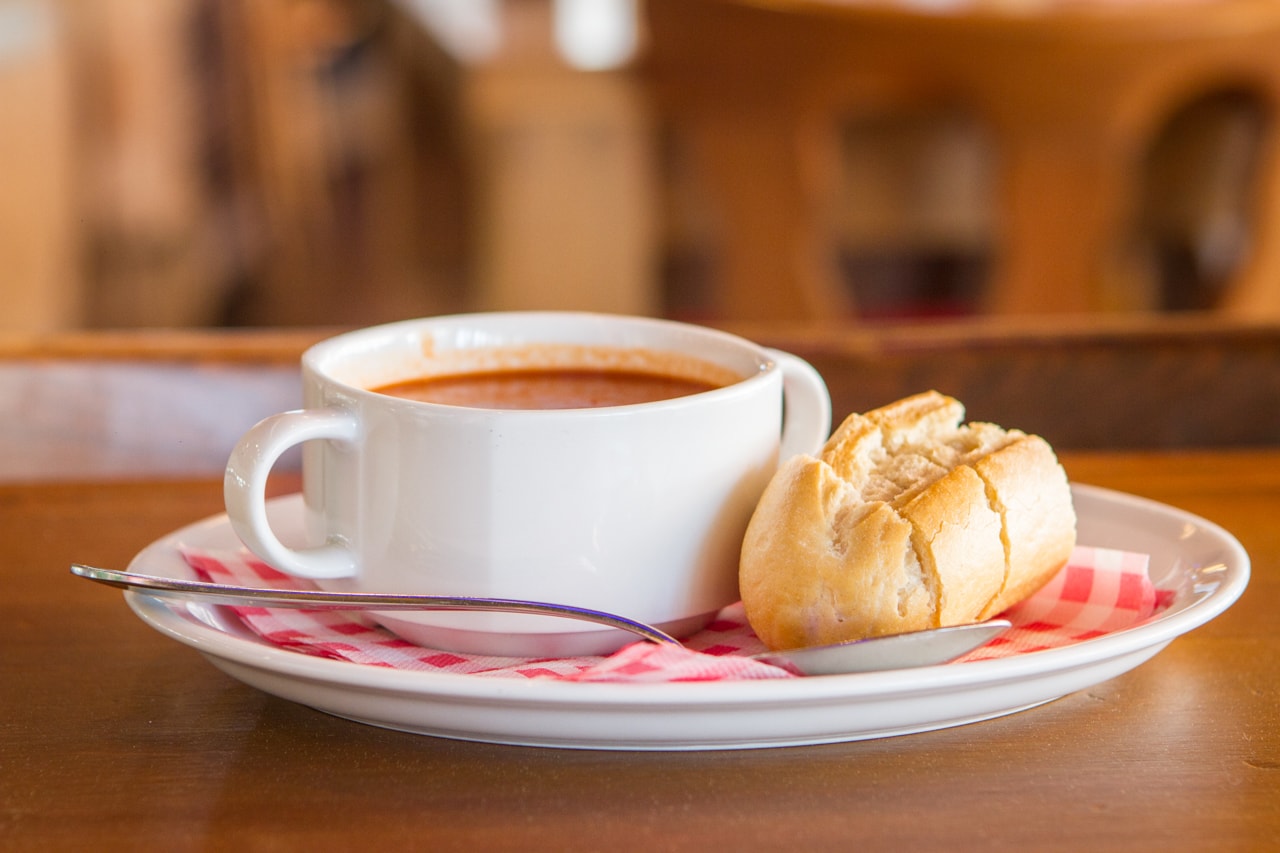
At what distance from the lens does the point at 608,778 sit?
43cm

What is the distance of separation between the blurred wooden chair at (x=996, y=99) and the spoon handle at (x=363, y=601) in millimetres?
1471

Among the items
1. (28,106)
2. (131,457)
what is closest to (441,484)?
(131,457)

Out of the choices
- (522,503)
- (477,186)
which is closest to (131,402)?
(522,503)

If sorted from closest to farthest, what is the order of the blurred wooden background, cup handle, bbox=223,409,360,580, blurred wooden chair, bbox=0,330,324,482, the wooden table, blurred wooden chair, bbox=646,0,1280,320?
the wooden table → cup handle, bbox=223,409,360,580 → blurred wooden chair, bbox=0,330,324,482 → blurred wooden chair, bbox=646,0,1280,320 → the blurred wooden background

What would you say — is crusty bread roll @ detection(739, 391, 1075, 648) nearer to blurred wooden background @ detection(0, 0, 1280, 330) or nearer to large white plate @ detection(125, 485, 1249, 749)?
large white plate @ detection(125, 485, 1249, 749)

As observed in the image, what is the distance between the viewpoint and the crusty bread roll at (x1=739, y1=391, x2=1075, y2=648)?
1.56 feet

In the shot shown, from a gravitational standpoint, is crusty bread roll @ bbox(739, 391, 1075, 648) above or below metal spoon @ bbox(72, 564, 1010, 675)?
above

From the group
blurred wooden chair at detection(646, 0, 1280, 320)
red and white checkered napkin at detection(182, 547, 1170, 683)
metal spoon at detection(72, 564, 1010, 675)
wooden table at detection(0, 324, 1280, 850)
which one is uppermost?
blurred wooden chair at detection(646, 0, 1280, 320)

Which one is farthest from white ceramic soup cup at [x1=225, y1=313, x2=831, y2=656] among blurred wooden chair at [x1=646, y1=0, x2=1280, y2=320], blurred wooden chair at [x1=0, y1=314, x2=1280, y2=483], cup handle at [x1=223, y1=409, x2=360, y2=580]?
blurred wooden chair at [x1=646, y1=0, x2=1280, y2=320]

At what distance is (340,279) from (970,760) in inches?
163

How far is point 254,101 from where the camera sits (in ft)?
11.3

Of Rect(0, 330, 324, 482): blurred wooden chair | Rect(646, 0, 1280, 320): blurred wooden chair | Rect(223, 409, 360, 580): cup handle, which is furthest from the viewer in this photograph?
Rect(646, 0, 1280, 320): blurred wooden chair

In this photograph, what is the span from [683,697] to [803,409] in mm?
247

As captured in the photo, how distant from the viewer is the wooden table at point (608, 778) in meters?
0.40
